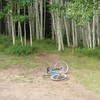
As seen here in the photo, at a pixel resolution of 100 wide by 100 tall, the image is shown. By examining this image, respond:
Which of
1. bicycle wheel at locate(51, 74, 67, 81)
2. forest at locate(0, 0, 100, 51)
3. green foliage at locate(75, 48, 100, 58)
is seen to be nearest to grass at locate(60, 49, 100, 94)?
green foliage at locate(75, 48, 100, 58)

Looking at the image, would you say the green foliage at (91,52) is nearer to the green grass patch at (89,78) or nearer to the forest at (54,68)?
the forest at (54,68)

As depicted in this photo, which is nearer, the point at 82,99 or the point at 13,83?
the point at 82,99

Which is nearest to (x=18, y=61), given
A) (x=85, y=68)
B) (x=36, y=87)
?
(x=85, y=68)

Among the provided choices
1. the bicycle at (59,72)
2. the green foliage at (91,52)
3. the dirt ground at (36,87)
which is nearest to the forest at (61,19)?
the green foliage at (91,52)

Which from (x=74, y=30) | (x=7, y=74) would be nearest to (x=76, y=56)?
(x=74, y=30)

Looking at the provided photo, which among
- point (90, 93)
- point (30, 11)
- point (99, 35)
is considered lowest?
point (90, 93)

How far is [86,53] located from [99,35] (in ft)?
9.19

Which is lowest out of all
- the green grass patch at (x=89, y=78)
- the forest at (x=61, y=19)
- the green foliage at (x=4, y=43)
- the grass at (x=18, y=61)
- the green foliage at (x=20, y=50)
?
the green grass patch at (x=89, y=78)

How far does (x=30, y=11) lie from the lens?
14.5 m

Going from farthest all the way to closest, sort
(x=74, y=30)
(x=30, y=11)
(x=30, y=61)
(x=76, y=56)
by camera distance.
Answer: (x=30, y=11)
(x=74, y=30)
(x=76, y=56)
(x=30, y=61)

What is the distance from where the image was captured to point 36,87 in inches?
237

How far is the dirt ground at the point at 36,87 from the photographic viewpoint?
5304 mm

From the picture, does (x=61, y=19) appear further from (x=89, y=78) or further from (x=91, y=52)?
(x=89, y=78)

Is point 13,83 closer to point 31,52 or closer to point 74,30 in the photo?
point 31,52
